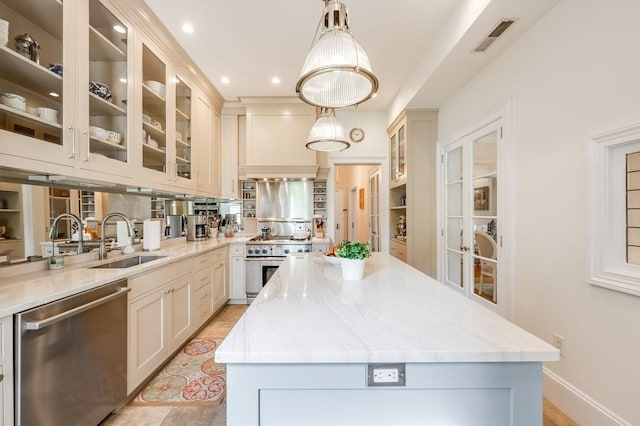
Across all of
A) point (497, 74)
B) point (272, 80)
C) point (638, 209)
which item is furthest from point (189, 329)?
point (497, 74)

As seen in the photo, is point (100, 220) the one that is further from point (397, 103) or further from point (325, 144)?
point (397, 103)

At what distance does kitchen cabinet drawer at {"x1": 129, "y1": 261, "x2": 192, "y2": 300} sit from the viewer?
1.86 meters

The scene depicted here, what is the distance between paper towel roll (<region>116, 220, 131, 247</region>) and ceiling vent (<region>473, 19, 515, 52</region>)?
3392 millimetres

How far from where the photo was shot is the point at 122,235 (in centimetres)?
258

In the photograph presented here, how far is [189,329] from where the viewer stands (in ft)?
8.78

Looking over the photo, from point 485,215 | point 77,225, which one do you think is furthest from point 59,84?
point 485,215

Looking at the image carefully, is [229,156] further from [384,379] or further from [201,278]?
[384,379]

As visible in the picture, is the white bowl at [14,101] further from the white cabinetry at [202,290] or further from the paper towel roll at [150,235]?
the white cabinetry at [202,290]

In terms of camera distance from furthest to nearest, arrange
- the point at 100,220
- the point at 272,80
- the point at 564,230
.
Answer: the point at 272,80 → the point at 100,220 → the point at 564,230

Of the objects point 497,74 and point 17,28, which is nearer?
point 17,28

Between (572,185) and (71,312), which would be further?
(572,185)

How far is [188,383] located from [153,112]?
2.33 m

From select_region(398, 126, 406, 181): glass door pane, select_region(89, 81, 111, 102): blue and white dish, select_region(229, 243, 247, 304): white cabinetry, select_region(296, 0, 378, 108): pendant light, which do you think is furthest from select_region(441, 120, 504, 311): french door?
select_region(89, 81, 111, 102): blue and white dish

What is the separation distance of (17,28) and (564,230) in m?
3.34
